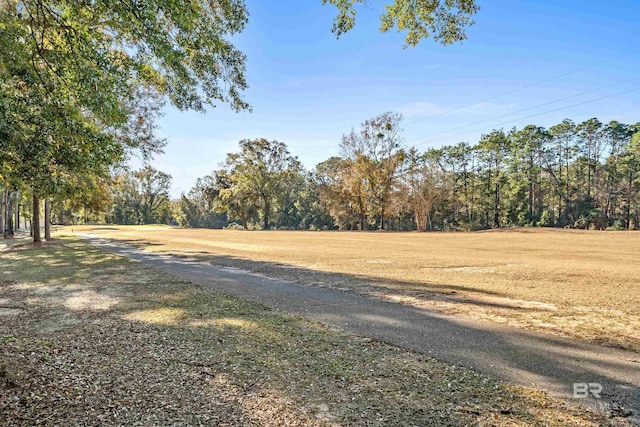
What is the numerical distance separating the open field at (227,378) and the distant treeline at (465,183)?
39.4 m

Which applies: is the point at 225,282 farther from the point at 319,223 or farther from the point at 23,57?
the point at 319,223

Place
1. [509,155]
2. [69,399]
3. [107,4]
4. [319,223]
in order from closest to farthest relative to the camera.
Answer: [69,399] → [107,4] → [509,155] → [319,223]

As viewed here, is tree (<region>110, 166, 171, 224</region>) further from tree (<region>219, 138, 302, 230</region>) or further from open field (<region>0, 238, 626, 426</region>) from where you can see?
open field (<region>0, 238, 626, 426</region>)

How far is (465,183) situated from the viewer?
62750 mm

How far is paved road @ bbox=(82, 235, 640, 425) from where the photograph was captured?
3600 millimetres

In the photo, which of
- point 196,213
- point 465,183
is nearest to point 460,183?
point 465,183

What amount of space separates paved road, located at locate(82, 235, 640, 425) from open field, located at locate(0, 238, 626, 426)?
0.34 meters

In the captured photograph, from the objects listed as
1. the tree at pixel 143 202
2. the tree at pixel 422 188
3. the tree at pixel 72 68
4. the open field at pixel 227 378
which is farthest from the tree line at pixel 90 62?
the tree at pixel 143 202

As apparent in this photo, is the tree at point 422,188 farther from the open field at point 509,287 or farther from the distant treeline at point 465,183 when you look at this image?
the open field at point 509,287

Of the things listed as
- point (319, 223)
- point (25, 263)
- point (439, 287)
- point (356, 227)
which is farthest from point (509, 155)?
point (25, 263)

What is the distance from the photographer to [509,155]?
58.3 metres

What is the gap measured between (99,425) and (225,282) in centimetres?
681

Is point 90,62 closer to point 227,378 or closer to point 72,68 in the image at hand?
point 72,68

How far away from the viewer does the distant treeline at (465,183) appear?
149 ft
